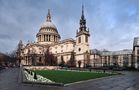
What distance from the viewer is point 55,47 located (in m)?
139

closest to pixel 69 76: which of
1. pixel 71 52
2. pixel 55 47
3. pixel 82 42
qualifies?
pixel 82 42

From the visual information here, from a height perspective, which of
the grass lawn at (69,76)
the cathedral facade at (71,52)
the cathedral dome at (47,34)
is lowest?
the grass lawn at (69,76)

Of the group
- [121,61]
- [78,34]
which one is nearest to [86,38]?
[78,34]

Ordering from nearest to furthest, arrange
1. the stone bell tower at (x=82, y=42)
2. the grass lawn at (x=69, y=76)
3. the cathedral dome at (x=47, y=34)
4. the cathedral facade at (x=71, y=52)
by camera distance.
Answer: the grass lawn at (x=69, y=76) → the cathedral facade at (x=71, y=52) → the stone bell tower at (x=82, y=42) → the cathedral dome at (x=47, y=34)

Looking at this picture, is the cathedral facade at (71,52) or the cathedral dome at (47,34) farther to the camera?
the cathedral dome at (47,34)

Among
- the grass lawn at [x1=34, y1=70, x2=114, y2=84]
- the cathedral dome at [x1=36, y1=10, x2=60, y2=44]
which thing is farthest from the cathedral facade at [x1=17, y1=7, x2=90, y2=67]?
the grass lawn at [x1=34, y1=70, x2=114, y2=84]

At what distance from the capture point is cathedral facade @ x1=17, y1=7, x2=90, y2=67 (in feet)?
364

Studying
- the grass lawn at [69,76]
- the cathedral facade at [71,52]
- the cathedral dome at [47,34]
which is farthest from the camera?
the cathedral dome at [47,34]

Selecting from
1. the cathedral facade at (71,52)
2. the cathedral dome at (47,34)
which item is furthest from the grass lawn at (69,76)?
the cathedral dome at (47,34)

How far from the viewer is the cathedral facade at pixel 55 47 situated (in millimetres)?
111050

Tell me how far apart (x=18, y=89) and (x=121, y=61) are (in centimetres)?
9868

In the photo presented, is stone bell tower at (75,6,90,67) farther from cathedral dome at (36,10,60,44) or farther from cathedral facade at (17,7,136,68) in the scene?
cathedral dome at (36,10,60,44)

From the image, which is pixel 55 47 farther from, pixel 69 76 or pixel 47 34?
pixel 69 76

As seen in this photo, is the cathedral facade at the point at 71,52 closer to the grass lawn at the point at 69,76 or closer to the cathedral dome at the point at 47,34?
the cathedral dome at the point at 47,34
